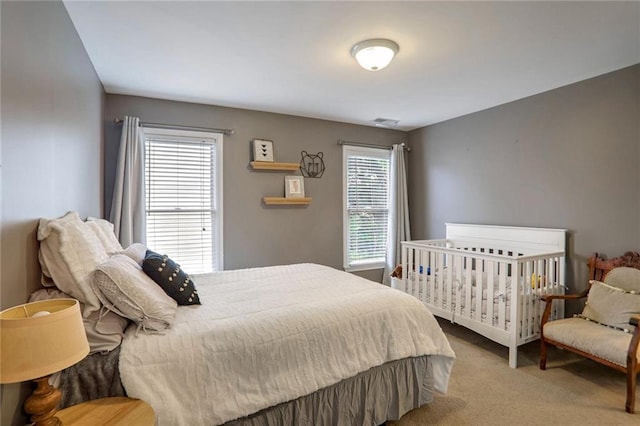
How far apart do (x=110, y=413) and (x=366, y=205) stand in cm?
382

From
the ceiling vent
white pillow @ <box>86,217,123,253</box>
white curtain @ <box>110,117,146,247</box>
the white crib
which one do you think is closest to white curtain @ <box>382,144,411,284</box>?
the ceiling vent

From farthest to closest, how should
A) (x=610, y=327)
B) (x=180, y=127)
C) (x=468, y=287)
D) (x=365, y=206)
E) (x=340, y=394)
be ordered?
(x=365, y=206) → (x=180, y=127) → (x=468, y=287) → (x=610, y=327) → (x=340, y=394)

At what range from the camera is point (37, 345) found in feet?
2.97

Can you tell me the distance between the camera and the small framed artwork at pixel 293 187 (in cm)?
402

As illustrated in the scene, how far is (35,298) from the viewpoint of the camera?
52.9 inches

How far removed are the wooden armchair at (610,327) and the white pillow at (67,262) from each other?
10.1ft

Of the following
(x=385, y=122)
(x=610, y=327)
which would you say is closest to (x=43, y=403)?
(x=610, y=327)

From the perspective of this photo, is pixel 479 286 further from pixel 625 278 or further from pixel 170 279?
pixel 170 279

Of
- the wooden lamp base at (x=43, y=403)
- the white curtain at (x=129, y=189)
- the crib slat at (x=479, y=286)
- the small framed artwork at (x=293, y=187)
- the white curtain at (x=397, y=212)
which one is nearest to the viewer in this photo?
the wooden lamp base at (x=43, y=403)

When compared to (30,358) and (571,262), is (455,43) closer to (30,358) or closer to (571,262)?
(571,262)

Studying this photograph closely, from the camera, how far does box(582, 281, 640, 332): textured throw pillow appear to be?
7.70ft

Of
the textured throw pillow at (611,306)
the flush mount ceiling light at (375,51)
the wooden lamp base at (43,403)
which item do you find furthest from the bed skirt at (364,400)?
the flush mount ceiling light at (375,51)

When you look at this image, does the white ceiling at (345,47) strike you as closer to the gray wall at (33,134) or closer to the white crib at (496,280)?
the gray wall at (33,134)

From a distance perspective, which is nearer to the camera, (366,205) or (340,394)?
(340,394)
